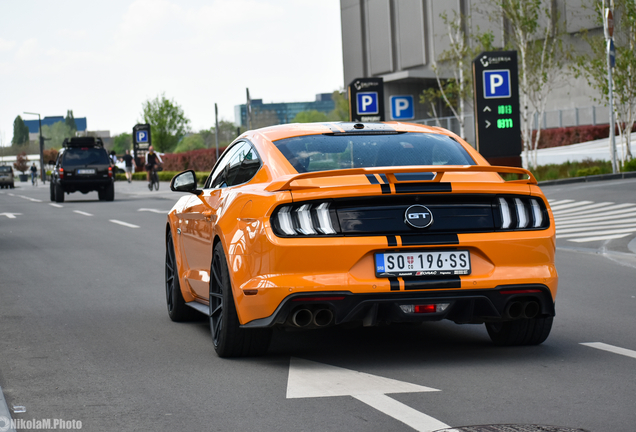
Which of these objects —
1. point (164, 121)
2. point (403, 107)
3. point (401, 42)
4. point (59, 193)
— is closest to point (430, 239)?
point (59, 193)

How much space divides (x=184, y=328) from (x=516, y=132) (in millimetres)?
17859

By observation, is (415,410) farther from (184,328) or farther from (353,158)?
(184,328)

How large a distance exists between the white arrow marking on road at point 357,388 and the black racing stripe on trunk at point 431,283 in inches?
20.8

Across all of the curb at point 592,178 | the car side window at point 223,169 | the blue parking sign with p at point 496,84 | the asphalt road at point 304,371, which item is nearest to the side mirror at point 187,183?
the car side window at point 223,169

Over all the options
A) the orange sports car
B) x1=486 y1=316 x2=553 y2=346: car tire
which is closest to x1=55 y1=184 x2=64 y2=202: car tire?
the orange sports car

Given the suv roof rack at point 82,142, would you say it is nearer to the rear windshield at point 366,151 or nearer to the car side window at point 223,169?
the car side window at point 223,169

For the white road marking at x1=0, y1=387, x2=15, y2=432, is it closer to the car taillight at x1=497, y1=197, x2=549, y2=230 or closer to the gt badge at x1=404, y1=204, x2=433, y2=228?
the gt badge at x1=404, y1=204, x2=433, y2=228

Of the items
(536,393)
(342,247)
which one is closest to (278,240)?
(342,247)

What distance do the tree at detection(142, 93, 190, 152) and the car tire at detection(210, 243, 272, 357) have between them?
73.6m

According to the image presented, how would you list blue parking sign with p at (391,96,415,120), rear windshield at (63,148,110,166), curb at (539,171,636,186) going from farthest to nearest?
1. blue parking sign with p at (391,96,415,120)
2. rear windshield at (63,148,110,166)
3. curb at (539,171,636,186)

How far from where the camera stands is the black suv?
31125 mm

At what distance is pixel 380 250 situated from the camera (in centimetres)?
511

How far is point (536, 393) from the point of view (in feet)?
15.4

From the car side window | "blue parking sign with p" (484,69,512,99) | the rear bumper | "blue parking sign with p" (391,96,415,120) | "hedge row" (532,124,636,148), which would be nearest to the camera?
the rear bumper
